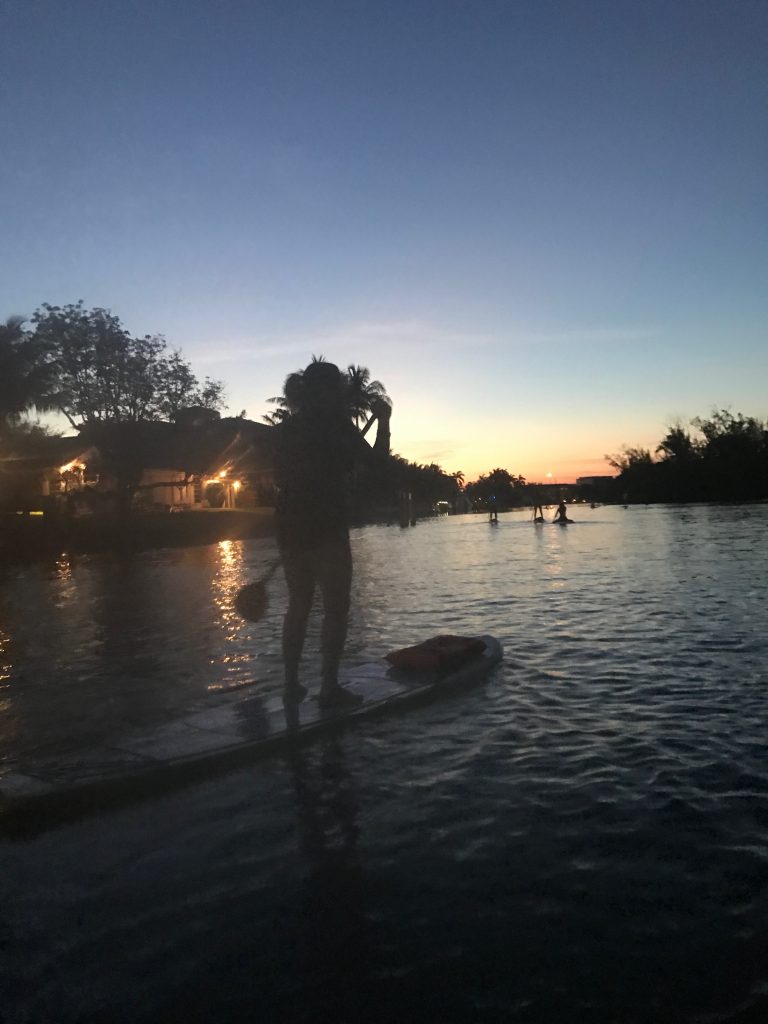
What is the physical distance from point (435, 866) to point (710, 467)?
382ft

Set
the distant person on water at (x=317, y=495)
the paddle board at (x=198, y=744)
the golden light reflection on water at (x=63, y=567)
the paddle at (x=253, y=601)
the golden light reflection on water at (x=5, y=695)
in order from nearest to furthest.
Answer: the paddle board at (x=198, y=744), the distant person on water at (x=317, y=495), the golden light reflection on water at (x=5, y=695), the paddle at (x=253, y=601), the golden light reflection on water at (x=63, y=567)

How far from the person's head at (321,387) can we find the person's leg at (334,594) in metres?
0.90

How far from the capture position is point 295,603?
5566 millimetres

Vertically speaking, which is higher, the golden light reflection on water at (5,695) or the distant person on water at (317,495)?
the distant person on water at (317,495)

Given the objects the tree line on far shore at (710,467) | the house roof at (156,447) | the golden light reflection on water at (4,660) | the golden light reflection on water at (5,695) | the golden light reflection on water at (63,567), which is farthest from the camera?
the tree line on far shore at (710,467)

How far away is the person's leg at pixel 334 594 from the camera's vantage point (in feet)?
17.9

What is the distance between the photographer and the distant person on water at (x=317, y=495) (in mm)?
5453

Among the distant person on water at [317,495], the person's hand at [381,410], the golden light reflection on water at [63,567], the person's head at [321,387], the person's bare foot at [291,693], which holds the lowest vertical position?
the person's bare foot at [291,693]

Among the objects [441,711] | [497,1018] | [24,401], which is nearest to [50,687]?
[441,711]

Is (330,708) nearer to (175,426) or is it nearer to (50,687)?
(50,687)

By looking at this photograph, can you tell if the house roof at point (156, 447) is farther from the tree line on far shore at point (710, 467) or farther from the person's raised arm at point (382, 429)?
the tree line on far shore at point (710, 467)

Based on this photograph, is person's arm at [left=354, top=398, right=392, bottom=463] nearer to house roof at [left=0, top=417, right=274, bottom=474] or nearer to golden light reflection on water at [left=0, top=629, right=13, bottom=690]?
golden light reflection on water at [left=0, top=629, right=13, bottom=690]

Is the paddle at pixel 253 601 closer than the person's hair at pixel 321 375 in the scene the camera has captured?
No

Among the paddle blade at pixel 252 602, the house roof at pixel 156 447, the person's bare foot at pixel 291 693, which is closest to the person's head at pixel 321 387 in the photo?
the paddle blade at pixel 252 602
